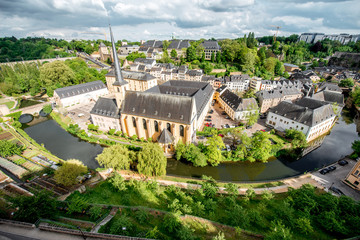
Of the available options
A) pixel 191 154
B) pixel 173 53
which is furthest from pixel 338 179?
pixel 173 53

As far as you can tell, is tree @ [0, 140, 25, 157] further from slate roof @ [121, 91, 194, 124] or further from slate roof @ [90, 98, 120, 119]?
slate roof @ [121, 91, 194, 124]

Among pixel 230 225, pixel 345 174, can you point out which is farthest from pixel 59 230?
pixel 345 174

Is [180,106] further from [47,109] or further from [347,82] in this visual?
[347,82]

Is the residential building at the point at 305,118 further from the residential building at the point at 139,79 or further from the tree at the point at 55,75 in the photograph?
the tree at the point at 55,75

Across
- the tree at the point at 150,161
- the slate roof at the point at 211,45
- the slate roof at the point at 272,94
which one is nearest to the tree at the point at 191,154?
the tree at the point at 150,161

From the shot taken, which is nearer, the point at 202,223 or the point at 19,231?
the point at 19,231

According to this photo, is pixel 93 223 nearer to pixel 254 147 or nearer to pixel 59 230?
pixel 59 230

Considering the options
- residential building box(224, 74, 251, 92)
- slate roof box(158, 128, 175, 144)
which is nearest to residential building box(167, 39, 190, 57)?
residential building box(224, 74, 251, 92)
